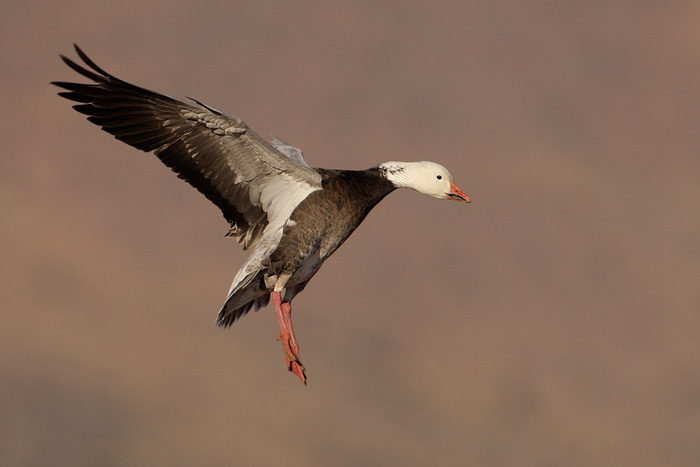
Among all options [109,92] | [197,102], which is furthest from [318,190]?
[109,92]

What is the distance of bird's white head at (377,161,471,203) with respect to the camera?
8.38 m

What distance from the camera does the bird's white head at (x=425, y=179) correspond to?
Answer: 8383 mm

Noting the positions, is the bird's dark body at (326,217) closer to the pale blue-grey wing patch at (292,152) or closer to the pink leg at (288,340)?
the pink leg at (288,340)

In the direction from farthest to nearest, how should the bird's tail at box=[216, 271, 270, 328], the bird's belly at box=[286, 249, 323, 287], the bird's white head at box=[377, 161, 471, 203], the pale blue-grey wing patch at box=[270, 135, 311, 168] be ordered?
the pale blue-grey wing patch at box=[270, 135, 311, 168], the bird's white head at box=[377, 161, 471, 203], the bird's belly at box=[286, 249, 323, 287], the bird's tail at box=[216, 271, 270, 328]

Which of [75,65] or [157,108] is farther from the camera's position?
[157,108]

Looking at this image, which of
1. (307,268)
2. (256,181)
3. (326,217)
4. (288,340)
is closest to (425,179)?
(326,217)

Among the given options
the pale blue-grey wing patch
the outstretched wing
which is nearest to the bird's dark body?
the outstretched wing

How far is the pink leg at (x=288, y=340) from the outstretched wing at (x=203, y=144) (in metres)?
0.85

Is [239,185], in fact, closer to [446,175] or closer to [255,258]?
[255,258]

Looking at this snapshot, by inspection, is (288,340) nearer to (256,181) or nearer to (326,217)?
(326,217)

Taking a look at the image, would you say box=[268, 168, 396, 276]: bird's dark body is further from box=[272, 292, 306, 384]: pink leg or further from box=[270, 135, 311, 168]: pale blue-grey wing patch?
box=[270, 135, 311, 168]: pale blue-grey wing patch

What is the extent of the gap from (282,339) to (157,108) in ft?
8.38

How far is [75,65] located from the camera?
7.28 meters

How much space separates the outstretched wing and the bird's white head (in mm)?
849
